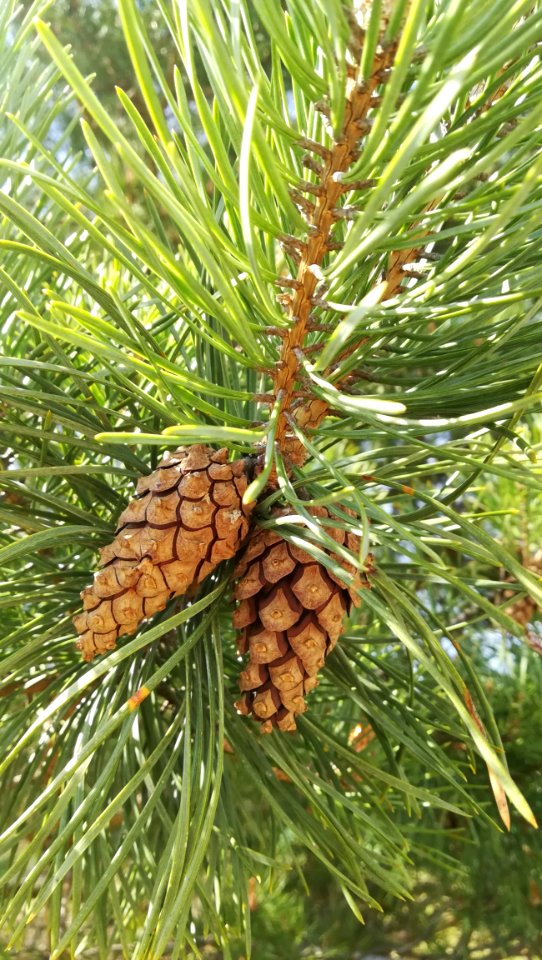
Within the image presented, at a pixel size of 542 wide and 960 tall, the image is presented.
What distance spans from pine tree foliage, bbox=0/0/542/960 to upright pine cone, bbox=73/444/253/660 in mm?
19

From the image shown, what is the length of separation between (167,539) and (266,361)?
94 mm

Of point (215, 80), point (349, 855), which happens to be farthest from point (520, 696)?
point (215, 80)

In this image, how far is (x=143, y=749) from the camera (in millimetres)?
522

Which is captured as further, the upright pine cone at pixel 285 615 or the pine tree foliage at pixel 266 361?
the upright pine cone at pixel 285 615

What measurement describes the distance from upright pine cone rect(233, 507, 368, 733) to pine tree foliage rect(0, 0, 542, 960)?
2 cm

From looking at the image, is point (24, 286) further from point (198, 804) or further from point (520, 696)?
point (520, 696)

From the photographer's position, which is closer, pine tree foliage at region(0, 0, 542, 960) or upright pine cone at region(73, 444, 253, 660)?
pine tree foliage at region(0, 0, 542, 960)

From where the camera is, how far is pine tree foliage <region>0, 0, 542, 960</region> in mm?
303

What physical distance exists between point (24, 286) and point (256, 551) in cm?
27

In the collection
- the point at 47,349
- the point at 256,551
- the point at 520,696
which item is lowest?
the point at 520,696

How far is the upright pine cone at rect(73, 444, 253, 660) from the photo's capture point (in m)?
0.41

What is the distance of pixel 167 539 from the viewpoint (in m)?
0.41

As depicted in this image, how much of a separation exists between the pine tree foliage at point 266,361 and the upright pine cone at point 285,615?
17 millimetres

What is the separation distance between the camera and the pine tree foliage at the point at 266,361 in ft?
0.99
